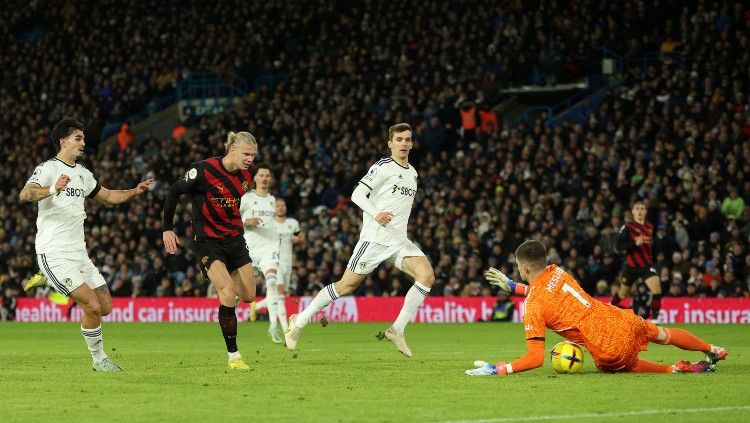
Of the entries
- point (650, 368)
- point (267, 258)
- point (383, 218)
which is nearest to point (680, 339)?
point (650, 368)

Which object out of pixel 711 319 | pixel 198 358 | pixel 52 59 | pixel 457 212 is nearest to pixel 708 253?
pixel 711 319

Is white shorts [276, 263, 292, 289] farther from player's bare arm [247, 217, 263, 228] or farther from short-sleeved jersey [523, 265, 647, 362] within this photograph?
short-sleeved jersey [523, 265, 647, 362]

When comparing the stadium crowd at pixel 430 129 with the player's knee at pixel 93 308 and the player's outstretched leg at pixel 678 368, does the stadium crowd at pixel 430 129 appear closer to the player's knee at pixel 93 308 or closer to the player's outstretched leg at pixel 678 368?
the player's outstretched leg at pixel 678 368

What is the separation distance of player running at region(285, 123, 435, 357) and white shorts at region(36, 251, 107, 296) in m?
2.76

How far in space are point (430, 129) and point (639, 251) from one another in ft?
39.4

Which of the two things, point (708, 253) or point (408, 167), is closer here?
point (408, 167)

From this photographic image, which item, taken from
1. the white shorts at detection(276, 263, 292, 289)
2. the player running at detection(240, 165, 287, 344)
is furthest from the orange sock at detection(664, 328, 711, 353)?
the white shorts at detection(276, 263, 292, 289)

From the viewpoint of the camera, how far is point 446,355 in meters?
15.7

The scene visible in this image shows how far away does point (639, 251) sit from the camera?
22766 mm

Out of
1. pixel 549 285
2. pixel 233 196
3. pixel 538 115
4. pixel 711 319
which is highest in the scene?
pixel 538 115

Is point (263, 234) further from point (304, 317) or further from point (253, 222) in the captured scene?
point (304, 317)

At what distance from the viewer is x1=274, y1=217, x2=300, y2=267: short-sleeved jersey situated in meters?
23.5

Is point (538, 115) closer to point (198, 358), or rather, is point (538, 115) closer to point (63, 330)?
point (63, 330)

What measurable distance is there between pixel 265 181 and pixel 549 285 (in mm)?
9491
